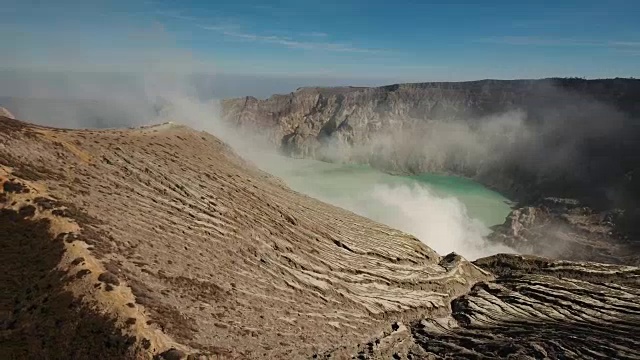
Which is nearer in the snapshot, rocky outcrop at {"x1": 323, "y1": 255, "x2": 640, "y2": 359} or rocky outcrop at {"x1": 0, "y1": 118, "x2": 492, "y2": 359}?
rocky outcrop at {"x1": 0, "y1": 118, "x2": 492, "y2": 359}

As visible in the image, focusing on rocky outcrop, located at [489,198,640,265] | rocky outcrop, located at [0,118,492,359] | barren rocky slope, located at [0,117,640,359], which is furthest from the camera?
rocky outcrop, located at [489,198,640,265]

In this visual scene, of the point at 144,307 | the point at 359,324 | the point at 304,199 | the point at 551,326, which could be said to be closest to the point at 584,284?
the point at 551,326

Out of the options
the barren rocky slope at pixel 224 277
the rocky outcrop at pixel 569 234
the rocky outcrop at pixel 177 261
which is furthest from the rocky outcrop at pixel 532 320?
the rocky outcrop at pixel 569 234

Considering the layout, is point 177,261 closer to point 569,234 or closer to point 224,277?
point 224,277

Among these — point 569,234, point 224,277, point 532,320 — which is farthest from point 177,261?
point 569,234

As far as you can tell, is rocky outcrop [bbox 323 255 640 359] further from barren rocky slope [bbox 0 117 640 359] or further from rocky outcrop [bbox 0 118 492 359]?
rocky outcrop [bbox 0 118 492 359]

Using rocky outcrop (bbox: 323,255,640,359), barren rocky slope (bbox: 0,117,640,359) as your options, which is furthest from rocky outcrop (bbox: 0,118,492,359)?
rocky outcrop (bbox: 323,255,640,359)

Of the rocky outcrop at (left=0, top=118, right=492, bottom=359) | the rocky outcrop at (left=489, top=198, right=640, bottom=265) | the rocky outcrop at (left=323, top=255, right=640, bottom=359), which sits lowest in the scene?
the rocky outcrop at (left=489, top=198, right=640, bottom=265)

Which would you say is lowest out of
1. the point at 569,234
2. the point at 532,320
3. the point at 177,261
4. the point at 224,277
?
the point at 569,234

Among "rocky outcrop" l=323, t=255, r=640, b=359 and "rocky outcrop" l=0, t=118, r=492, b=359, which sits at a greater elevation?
"rocky outcrop" l=0, t=118, r=492, b=359
